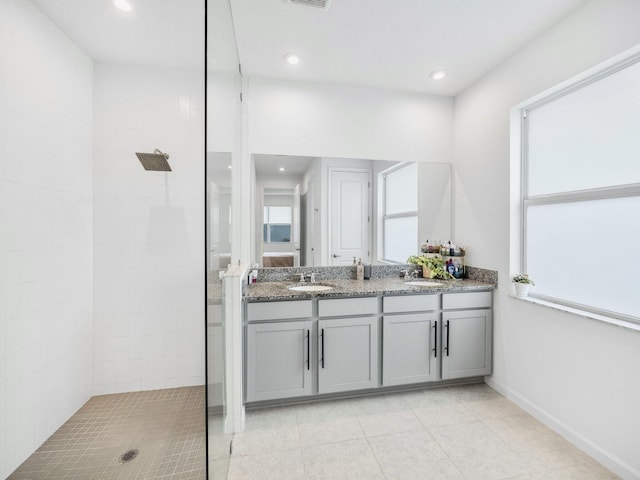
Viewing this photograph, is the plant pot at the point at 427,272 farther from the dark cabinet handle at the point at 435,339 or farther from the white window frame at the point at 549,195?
the white window frame at the point at 549,195

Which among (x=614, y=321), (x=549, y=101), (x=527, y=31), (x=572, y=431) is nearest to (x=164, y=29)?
(x=527, y=31)

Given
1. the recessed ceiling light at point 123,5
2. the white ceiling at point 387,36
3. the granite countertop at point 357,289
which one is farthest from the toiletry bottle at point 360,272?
the recessed ceiling light at point 123,5

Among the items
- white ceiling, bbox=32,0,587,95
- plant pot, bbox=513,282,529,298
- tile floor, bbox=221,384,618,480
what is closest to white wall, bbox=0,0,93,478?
white ceiling, bbox=32,0,587,95

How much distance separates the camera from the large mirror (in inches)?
101

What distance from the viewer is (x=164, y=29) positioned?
1567mm

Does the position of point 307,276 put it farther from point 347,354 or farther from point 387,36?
point 387,36

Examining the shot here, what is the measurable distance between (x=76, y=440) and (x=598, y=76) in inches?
124

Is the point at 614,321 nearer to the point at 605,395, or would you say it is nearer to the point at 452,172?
the point at 605,395

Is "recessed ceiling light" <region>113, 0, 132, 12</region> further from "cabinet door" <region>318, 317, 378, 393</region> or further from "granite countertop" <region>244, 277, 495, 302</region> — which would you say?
"cabinet door" <region>318, 317, 378, 393</region>

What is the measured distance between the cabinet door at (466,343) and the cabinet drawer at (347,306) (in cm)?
61

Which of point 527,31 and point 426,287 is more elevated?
point 527,31

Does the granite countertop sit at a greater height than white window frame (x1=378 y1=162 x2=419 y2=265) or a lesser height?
lesser

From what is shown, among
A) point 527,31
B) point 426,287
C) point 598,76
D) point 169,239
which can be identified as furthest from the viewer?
point 426,287

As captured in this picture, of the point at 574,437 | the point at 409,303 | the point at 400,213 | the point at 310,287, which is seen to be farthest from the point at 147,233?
the point at 574,437
